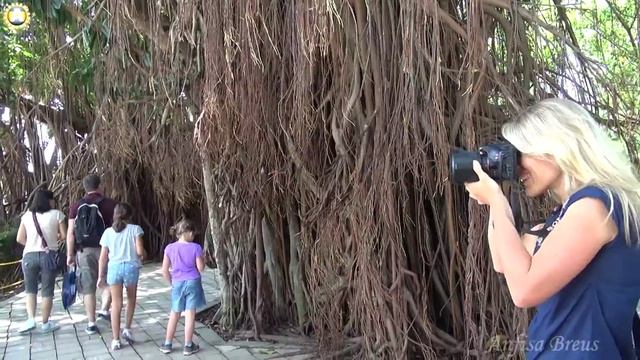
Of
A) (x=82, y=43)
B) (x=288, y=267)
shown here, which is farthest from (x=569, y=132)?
(x=82, y=43)

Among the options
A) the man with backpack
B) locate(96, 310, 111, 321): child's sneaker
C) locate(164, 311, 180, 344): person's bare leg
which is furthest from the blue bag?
locate(164, 311, 180, 344): person's bare leg

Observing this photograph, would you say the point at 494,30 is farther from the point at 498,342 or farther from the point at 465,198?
the point at 498,342

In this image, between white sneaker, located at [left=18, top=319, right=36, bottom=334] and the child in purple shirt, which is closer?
the child in purple shirt

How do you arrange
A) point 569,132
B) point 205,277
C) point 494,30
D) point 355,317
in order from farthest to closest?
point 205,277 → point 355,317 → point 494,30 → point 569,132

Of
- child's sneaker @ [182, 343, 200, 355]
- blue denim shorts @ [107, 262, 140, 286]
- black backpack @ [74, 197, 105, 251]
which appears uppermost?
black backpack @ [74, 197, 105, 251]

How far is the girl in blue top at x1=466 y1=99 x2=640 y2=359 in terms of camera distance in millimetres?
1303

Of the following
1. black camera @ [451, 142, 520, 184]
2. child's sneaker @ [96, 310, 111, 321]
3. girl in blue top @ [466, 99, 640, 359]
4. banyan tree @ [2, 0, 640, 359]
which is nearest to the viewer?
girl in blue top @ [466, 99, 640, 359]

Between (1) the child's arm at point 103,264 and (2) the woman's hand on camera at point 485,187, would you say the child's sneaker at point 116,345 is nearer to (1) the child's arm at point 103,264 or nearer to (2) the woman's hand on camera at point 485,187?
(1) the child's arm at point 103,264

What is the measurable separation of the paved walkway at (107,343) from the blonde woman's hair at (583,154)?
360cm

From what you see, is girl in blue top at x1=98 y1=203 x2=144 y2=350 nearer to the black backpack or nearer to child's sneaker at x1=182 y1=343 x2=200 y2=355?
the black backpack

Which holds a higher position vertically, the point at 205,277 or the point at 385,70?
the point at 385,70

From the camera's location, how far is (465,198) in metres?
3.80

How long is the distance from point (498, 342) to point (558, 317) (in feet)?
7.28

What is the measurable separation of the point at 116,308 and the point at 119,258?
40 cm
